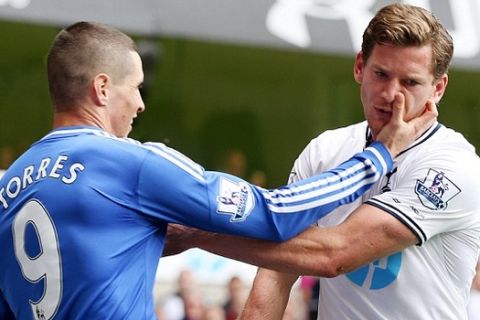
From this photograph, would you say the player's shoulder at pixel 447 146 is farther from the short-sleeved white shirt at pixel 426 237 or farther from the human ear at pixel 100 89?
the human ear at pixel 100 89

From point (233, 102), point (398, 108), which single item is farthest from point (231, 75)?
point (398, 108)

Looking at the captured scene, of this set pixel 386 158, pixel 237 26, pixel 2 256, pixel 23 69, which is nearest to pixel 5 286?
pixel 2 256

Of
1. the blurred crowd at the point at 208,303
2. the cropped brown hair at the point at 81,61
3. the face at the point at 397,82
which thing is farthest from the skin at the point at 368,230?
the blurred crowd at the point at 208,303

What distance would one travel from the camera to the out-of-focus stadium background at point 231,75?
9.78 m

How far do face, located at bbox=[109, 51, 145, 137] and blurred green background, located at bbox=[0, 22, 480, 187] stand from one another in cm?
733

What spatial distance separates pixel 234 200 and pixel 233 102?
9.19 meters

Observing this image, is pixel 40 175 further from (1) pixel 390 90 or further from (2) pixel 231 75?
(2) pixel 231 75

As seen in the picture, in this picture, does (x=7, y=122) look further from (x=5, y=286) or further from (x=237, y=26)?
(x=5, y=286)

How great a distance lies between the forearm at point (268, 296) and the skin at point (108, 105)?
0.91 metres

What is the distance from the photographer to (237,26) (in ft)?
33.6

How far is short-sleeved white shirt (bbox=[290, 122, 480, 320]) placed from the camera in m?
4.07

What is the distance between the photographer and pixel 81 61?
3963 mm

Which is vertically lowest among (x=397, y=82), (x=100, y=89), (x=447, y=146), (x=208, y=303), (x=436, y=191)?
(x=208, y=303)

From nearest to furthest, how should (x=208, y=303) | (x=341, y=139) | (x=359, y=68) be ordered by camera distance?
(x=359, y=68) → (x=341, y=139) → (x=208, y=303)
